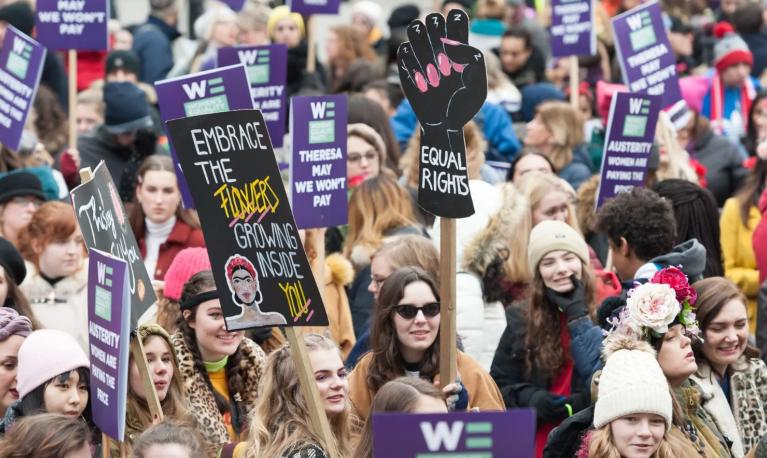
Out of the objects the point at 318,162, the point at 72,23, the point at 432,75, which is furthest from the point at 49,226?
the point at 432,75

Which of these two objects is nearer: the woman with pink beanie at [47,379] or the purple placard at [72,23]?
the woman with pink beanie at [47,379]

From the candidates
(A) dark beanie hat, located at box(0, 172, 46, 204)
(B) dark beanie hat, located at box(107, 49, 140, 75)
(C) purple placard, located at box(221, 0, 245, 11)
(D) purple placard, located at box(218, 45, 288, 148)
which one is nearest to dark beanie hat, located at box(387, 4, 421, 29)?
(C) purple placard, located at box(221, 0, 245, 11)

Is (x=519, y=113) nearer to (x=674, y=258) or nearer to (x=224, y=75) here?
(x=224, y=75)

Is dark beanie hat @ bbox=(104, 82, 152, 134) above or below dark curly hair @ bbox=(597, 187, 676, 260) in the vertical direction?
above

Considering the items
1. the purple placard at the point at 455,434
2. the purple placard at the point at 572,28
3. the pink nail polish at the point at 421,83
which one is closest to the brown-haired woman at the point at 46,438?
the purple placard at the point at 455,434

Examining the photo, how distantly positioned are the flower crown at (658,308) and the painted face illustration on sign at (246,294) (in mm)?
1704

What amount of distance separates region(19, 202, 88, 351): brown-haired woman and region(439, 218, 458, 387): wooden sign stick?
2.99 meters

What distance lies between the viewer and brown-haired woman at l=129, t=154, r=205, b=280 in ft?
34.1

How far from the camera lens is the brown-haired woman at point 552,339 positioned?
25.5 ft

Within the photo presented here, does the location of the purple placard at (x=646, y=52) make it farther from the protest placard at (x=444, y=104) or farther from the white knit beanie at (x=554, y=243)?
the protest placard at (x=444, y=104)

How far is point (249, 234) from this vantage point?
6395mm

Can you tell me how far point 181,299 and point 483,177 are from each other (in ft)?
13.4

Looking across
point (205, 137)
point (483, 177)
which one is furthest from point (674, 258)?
point (483, 177)

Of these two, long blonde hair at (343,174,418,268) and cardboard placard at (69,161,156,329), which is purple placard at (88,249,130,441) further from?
long blonde hair at (343,174,418,268)
